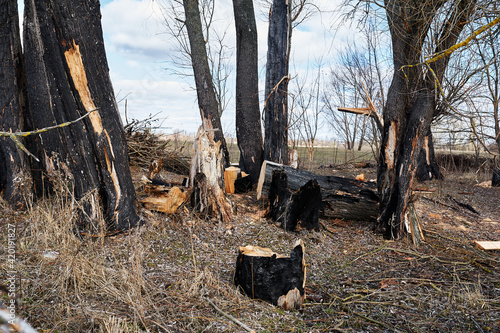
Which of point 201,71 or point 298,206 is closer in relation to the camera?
point 298,206

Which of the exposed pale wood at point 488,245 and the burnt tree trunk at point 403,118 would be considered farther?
the exposed pale wood at point 488,245

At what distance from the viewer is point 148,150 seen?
8.92 metres

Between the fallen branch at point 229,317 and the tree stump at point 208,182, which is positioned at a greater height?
the tree stump at point 208,182

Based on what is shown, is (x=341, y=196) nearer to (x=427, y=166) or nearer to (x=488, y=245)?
(x=488, y=245)

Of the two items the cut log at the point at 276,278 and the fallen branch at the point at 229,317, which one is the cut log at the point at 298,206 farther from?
the fallen branch at the point at 229,317

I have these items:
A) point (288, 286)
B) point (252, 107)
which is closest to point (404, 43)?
point (252, 107)

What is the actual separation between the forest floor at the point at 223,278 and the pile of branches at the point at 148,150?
386 centimetres

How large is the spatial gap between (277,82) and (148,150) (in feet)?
12.9

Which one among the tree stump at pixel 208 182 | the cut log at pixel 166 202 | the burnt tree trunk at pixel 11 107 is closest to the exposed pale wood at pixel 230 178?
the tree stump at pixel 208 182

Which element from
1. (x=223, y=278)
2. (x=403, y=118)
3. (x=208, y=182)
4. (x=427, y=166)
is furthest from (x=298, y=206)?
(x=427, y=166)

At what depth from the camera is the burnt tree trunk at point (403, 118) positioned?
495 cm

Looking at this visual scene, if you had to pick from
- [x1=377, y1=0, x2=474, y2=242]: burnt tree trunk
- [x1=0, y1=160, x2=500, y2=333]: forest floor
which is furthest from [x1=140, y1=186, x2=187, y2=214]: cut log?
[x1=377, y1=0, x2=474, y2=242]: burnt tree trunk

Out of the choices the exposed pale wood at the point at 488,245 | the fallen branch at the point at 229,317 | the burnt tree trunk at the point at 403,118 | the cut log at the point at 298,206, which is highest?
the burnt tree trunk at the point at 403,118

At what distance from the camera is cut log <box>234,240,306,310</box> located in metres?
3.24
